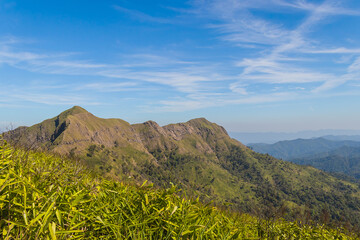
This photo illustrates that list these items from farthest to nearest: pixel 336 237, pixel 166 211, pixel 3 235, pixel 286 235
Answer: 1. pixel 336 237
2. pixel 286 235
3. pixel 166 211
4. pixel 3 235

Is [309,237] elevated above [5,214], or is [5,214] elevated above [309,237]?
[5,214]

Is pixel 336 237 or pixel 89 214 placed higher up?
pixel 89 214

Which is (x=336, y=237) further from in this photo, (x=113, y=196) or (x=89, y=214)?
(x=89, y=214)

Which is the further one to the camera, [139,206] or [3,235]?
[139,206]

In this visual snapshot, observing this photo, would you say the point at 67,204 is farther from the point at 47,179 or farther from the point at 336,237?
the point at 336,237

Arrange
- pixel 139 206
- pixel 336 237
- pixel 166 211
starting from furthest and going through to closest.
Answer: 1. pixel 336 237
2. pixel 139 206
3. pixel 166 211

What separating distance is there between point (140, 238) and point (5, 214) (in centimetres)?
157

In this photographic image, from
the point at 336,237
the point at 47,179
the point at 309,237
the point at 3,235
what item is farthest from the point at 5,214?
the point at 336,237

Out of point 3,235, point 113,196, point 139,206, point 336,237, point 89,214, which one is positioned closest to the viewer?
point 3,235

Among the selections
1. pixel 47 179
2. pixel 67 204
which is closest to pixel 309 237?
pixel 67 204

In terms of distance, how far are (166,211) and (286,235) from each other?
3.62 metres

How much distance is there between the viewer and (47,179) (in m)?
3.51

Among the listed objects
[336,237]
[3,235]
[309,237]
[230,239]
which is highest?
[3,235]

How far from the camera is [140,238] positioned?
2.34m
